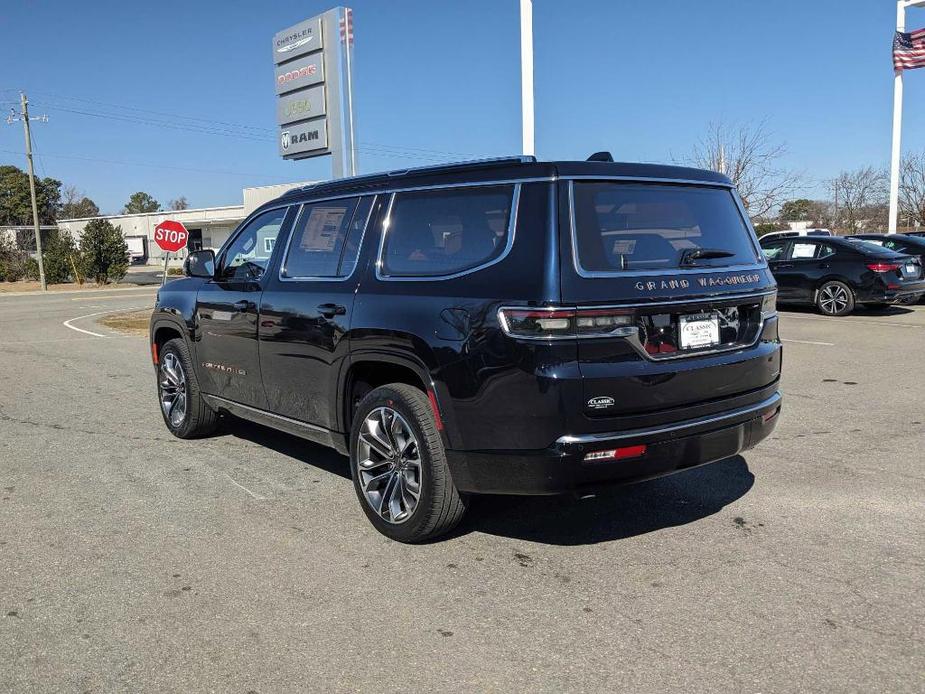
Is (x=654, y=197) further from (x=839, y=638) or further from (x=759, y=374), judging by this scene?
(x=839, y=638)

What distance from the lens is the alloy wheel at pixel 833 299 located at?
48.3ft

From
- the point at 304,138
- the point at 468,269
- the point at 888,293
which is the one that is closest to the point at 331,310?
the point at 468,269

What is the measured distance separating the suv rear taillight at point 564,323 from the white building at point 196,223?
168 ft

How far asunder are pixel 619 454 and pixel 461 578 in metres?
0.95

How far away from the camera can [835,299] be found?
584 inches

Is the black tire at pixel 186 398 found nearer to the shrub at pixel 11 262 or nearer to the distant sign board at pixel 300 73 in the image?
the distant sign board at pixel 300 73

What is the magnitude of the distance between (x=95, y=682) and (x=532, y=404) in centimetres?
197

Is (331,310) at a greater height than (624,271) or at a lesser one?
lesser

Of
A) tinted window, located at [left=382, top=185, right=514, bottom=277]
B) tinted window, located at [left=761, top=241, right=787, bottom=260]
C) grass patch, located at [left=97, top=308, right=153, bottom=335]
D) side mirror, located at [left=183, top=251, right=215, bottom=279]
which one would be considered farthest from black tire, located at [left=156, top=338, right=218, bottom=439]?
tinted window, located at [left=761, top=241, right=787, bottom=260]

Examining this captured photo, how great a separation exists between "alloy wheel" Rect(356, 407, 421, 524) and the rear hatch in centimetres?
108

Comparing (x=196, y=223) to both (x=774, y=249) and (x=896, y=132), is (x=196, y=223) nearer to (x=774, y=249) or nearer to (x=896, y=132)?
(x=896, y=132)

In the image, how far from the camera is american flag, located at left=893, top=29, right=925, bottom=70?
28188 millimetres

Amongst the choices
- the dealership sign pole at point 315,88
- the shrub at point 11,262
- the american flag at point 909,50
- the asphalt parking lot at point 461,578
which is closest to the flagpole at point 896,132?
the american flag at point 909,50

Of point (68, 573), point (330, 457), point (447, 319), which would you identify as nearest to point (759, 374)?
point (447, 319)
